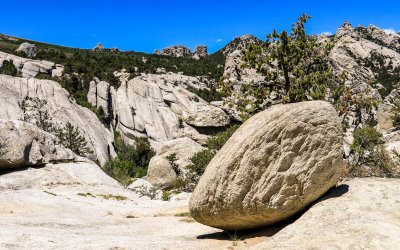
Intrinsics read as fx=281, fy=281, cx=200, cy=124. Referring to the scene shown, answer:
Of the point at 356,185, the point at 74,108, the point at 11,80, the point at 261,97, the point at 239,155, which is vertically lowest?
the point at 356,185

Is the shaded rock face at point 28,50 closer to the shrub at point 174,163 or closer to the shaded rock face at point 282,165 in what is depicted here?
the shrub at point 174,163

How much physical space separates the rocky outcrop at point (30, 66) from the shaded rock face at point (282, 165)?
269 feet

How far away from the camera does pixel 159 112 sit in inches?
3056

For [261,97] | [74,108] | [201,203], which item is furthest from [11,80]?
[201,203]

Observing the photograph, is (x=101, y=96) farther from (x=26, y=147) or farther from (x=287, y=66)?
(x=287, y=66)

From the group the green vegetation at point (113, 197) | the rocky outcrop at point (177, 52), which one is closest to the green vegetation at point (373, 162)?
the green vegetation at point (113, 197)

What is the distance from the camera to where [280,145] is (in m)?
8.24

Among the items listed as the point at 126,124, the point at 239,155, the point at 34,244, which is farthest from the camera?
the point at 126,124

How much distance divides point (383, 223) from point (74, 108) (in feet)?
200

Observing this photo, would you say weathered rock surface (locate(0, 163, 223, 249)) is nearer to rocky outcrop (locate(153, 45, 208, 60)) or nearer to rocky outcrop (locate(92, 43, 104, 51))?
rocky outcrop (locate(92, 43, 104, 51))

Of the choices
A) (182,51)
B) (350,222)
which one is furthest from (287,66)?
(182,51)

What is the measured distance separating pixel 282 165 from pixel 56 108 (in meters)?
56.8

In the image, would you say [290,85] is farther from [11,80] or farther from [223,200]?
[11,80]

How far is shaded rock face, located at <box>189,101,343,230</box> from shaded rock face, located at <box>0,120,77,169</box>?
2622cm
